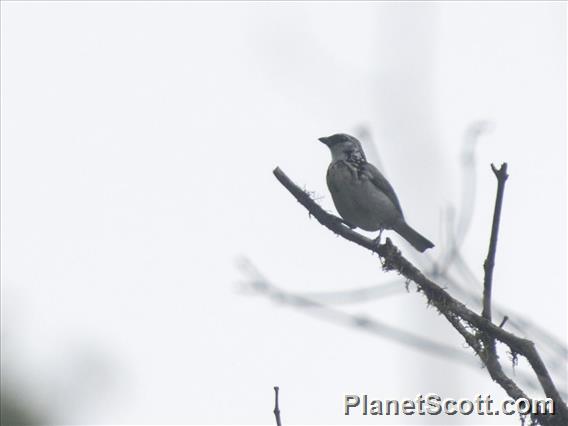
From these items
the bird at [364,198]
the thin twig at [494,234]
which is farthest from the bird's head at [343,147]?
the thin twig at [494,234]

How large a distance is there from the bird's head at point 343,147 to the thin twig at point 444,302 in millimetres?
2993

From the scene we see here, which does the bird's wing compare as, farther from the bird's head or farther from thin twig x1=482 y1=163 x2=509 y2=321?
thin twig x1=482 y1=163 x2=509 y2=321

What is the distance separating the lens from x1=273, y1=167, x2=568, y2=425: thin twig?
3.23 meters

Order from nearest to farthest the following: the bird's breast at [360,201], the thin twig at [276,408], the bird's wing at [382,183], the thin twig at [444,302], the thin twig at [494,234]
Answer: the thin twig at [276,408], the thin twig at [444,302], the thin twig at [494,234], the bird's breast at [360,201], the bird's wing at [382,183]

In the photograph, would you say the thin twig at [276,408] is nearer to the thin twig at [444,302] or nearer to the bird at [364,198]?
the thin twig at [444,302]

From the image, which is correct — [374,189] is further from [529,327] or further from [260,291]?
[529,327]

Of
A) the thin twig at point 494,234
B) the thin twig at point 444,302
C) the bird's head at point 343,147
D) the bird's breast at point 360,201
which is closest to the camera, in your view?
the thin twig at point 444,302

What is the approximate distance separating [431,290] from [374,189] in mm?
3775

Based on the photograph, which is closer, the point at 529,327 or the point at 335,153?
the point at 529,327

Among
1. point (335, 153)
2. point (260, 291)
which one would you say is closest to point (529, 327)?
point (260, 291)

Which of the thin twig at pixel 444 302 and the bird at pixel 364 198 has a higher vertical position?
the bird at pixel 364 198

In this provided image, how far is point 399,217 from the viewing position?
794 centimetres

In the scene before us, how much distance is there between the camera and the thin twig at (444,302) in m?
3.23

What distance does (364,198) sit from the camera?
25.5 ft
